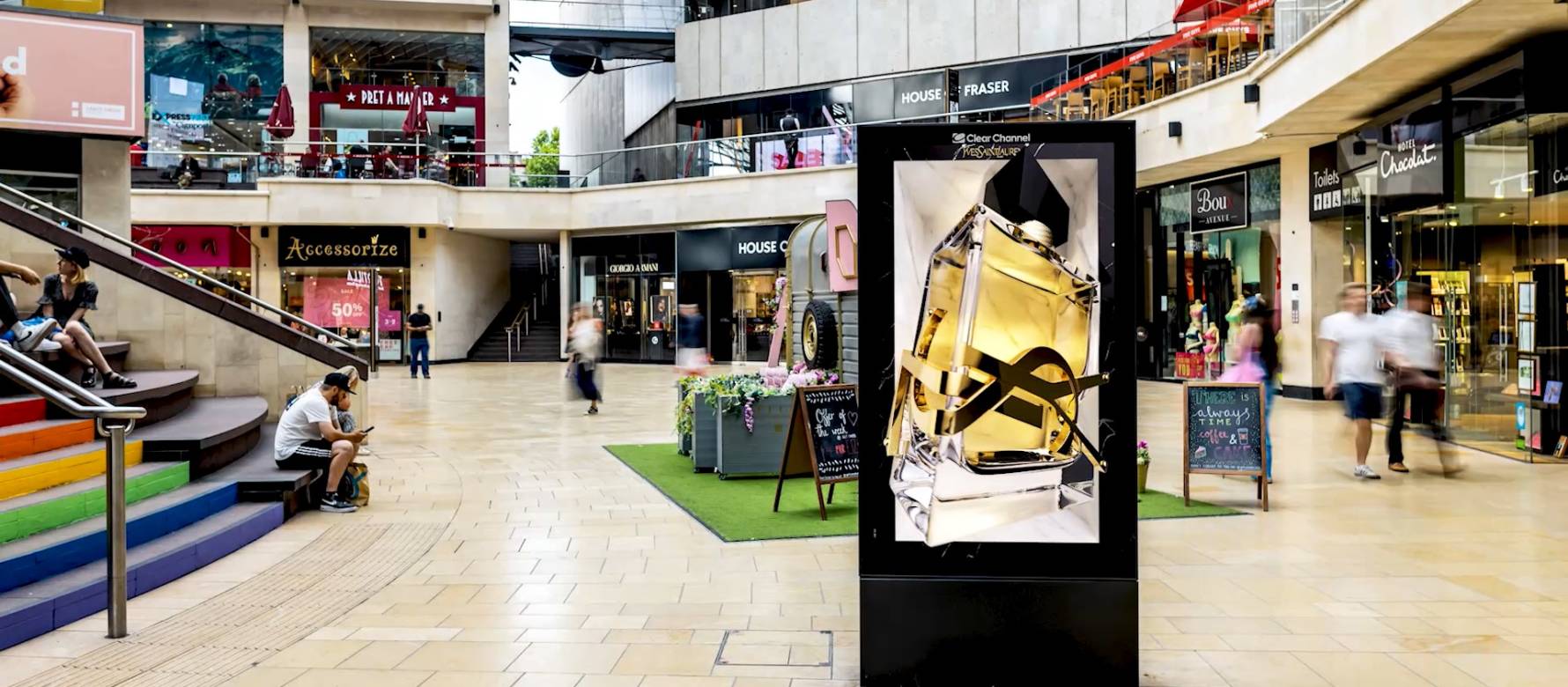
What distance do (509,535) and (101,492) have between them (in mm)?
2254

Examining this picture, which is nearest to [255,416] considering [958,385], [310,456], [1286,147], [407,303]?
[310,456]

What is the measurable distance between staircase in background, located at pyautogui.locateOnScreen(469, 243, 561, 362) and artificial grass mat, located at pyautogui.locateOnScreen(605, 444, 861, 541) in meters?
22.1

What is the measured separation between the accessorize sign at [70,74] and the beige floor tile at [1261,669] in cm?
1273

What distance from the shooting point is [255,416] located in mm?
9758

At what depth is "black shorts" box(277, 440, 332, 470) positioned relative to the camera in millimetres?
8141

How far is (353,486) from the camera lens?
8.32m

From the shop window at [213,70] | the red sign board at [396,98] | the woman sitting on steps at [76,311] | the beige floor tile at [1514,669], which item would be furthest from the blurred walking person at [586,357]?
the shop window at [213,70]

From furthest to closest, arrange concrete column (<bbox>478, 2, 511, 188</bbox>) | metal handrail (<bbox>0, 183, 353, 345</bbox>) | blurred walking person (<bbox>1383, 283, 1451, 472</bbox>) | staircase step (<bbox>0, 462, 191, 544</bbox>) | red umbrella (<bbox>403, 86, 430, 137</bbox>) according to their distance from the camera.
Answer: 1. concrete column (<bbox>478, 2, 511, 188</bbox>)
2. red umbrella (<bbox>403, 86, 430, 137</bbox>)
3. metal handrail (<bbox>0, 183, 353, 345</bbox>)
4. blurred walking person (<bbox>1383, 283, 1451, 472</bbox>)
5. staircase step (<bbox>0, 462, 191, 544</bbox>)

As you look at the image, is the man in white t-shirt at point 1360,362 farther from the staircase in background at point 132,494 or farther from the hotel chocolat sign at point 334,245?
the hotel chocolat sign at point 334,245

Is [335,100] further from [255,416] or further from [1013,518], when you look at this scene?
[1013,518]

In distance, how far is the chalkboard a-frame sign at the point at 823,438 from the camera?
7.59m

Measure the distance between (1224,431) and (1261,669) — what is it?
4166mm

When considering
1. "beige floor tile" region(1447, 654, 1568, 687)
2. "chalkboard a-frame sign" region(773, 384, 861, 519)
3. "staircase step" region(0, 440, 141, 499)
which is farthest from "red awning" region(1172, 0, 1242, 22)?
"staircase step" region(0, 440, 141, 499)

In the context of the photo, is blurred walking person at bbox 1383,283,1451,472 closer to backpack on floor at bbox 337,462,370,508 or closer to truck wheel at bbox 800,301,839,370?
truck wheel at bbox 800,301,839,370
